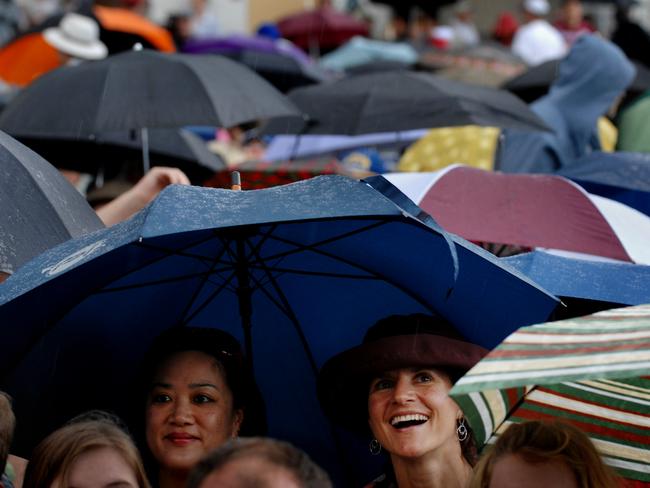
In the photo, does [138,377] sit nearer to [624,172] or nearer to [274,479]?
[274,479]

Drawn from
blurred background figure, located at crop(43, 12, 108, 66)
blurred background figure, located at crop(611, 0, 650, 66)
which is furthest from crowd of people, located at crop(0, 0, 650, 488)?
blurred background figure, located at crop(611, 0, 650, 66)

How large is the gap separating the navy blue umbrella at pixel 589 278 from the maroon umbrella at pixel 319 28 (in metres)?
13.4

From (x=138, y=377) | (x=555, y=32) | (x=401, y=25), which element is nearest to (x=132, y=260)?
(x=138, y=377)

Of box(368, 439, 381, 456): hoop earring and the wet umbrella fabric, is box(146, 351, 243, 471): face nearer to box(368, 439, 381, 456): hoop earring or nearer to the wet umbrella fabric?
box(368, 439, 381, 456): hoop earring

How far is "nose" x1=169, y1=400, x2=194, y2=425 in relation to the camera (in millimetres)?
5320

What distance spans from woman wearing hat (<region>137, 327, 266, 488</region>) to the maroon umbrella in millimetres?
13624

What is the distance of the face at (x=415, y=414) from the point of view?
5.30m

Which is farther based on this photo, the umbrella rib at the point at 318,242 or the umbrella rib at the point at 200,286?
the umbrella rib at the point at 200,286

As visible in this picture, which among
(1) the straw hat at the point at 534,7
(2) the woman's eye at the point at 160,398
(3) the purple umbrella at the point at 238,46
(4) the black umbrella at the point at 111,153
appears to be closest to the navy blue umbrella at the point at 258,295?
(2) the woman's eye at the point at 160,398

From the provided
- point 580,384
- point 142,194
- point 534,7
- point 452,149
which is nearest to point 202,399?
point 580,384

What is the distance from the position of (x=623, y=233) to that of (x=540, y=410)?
6.57 feet

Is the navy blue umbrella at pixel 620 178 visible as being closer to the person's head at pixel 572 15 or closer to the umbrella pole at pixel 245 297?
the umbrella pole at pixel 245 297

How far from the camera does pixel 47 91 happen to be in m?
7.74

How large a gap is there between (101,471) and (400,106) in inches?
177
